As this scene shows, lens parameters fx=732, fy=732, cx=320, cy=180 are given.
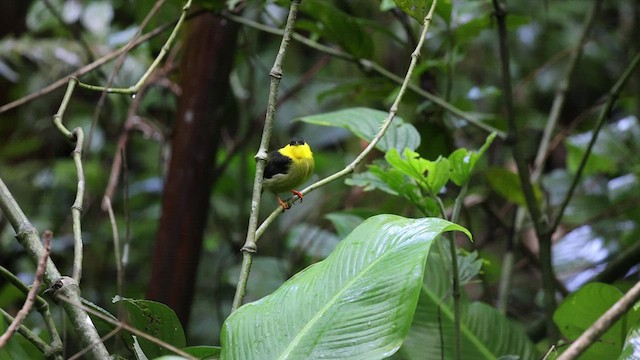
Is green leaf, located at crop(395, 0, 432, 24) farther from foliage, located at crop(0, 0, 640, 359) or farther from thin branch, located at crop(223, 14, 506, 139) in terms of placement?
thin branch, located at crop(223, 14, 506, 139)

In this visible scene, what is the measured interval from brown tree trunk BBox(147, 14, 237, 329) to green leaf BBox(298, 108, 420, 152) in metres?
0.61

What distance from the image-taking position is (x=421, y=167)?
49.1 inches

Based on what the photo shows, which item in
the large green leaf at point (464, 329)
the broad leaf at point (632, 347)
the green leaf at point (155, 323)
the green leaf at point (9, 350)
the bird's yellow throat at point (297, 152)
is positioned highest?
the bird's yellow throat at point (297, 152)

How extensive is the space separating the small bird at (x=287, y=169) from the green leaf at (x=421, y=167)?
0.41 m

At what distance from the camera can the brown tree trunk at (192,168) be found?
2.01 meters

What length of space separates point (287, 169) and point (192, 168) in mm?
480

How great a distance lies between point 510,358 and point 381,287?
1.77ft

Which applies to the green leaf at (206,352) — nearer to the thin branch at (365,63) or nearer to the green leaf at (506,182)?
the thin branch at (365,63)

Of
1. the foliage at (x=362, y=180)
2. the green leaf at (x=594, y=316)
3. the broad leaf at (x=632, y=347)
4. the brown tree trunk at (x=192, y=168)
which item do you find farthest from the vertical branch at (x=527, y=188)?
the brown tree trunk at (x=192, y=168)

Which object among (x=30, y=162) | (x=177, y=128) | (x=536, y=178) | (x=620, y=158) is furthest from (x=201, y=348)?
(x=30, y=162)

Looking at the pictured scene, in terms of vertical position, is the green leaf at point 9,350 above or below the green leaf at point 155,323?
above

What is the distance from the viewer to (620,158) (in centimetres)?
226

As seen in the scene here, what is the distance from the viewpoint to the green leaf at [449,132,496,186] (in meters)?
1.25

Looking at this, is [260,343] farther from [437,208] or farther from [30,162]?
[30,162]
